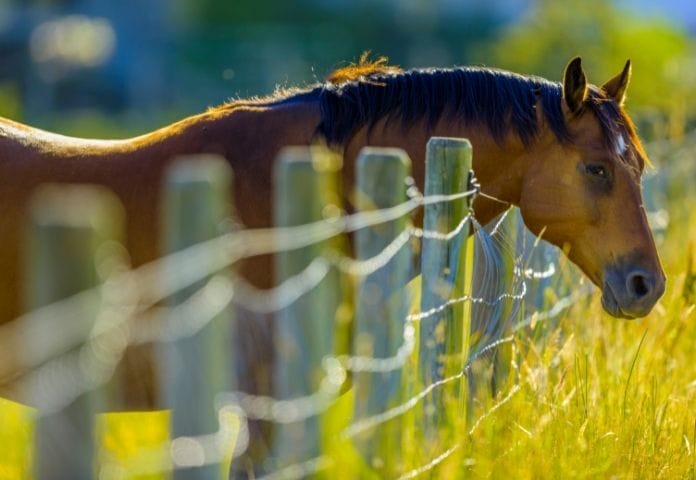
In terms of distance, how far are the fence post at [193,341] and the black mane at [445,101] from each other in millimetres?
2779

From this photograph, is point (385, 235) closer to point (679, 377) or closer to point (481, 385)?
point (481, 385)

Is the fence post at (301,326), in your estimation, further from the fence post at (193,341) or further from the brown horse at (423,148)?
the brown horse at (423,148)

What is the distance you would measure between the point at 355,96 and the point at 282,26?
61152mm

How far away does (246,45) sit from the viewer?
2424 inches

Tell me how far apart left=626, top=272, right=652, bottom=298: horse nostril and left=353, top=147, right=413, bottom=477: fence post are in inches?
74.8

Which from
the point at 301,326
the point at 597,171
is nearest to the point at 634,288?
the point at 597,171

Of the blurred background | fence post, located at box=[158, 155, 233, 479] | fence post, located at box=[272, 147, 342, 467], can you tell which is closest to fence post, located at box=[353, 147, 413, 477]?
fence post, located at box=[272, 147, 342, 467]

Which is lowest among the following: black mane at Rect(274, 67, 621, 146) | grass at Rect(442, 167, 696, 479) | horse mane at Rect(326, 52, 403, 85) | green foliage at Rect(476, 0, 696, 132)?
grass at Rect(442, 167, 696, 479)

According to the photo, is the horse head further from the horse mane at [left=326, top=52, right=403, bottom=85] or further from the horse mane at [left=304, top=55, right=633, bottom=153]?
the horse mane at [left=326, top=52, right=403, bottom=85]

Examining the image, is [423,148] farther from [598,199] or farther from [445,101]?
[598,199]

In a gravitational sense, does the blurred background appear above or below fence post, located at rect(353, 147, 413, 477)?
above

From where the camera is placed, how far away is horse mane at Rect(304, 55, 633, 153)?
5.11 meters

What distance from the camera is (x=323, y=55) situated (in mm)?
61656

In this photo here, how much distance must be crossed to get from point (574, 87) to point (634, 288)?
85 centimetres
